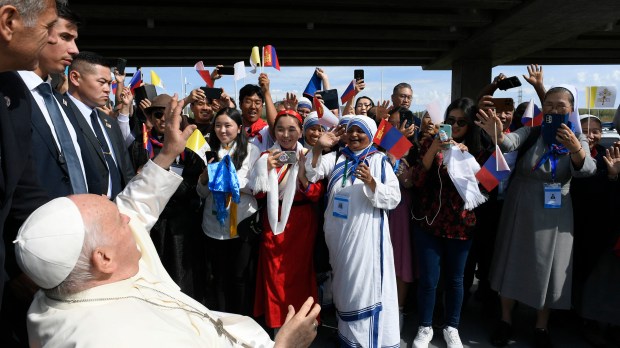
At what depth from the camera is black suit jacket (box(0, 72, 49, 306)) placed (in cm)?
133

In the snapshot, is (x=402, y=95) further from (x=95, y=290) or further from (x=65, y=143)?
(x=95, y=290)

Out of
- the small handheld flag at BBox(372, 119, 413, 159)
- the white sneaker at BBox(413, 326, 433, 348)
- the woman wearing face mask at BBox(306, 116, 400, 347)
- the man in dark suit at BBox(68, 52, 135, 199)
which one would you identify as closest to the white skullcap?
the man in dark suit at BBox(68, 52, 135, 199)

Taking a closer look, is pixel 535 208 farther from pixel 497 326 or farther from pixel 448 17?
pixel 448 17

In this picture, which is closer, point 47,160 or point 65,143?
point 47,160

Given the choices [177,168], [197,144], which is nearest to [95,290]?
[197,144]

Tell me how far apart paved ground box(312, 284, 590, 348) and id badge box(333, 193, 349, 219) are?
1.10m

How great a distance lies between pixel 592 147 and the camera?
3.32 metres

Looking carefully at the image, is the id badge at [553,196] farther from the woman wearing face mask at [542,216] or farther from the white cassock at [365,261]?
the white cassock at [365,261]

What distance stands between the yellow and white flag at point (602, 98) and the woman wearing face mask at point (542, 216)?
3.49 feet

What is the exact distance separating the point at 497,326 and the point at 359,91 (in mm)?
2388

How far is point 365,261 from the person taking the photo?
2.69 m

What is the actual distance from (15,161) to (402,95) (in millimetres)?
3795

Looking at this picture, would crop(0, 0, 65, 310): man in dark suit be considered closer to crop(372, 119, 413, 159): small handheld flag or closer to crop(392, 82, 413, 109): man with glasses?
crop(372, 119, 413, 159): small handheld flag

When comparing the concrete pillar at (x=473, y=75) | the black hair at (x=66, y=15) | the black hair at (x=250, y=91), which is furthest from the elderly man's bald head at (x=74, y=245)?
the concrete pillar at (x=473, y=75)
